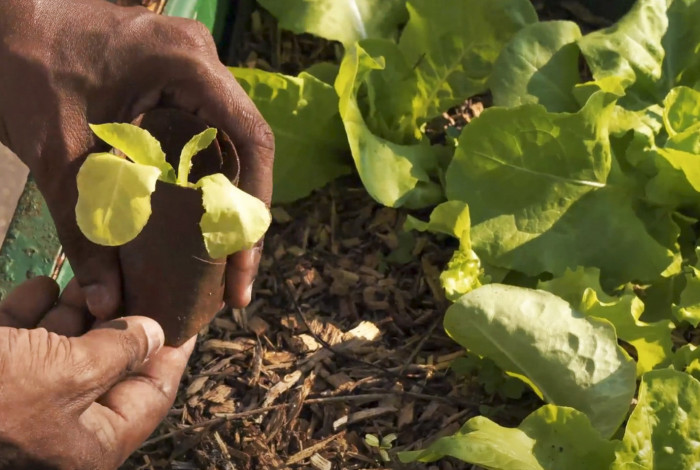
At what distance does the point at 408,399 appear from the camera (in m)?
1.38

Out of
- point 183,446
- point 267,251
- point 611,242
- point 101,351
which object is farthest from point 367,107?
point 101,351

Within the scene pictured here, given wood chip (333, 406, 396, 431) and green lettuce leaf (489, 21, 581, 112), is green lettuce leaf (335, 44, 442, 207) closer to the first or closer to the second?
green lettuce leaf (489, 21, 581, 112)

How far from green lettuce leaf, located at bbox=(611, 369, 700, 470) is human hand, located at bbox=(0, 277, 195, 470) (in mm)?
644

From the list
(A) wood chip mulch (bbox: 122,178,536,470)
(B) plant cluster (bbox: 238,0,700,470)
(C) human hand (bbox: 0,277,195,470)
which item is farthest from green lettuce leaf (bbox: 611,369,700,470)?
(C) human hand (bbox: 0,277,195,470)

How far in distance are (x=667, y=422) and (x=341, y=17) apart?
0.94m

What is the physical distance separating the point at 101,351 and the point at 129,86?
0.37 meters

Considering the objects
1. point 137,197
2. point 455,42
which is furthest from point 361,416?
point 455,42

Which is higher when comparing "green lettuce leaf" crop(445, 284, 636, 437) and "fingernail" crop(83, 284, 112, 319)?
"fingernail" crop(83, 284, 112, 319)

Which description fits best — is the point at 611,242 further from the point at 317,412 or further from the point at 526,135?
the point at 317,412

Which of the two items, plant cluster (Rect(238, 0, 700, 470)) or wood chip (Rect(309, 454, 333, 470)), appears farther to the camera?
wood chip (Rect(309, 454, 333, 470))

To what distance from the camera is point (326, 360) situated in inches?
55.9

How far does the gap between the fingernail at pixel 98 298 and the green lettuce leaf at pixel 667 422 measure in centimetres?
72

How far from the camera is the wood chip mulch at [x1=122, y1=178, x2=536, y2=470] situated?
4.39ft

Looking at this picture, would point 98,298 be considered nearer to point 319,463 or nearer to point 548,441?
point 319,463
